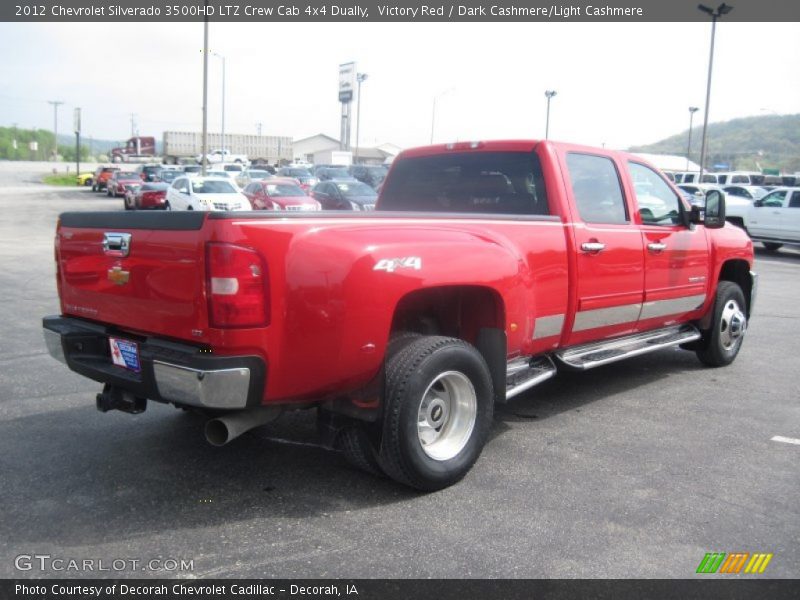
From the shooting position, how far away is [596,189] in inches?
212

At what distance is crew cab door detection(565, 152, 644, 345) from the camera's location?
502 centimetres

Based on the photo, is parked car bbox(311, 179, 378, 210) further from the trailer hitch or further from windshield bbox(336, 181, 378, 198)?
Answer: the trailer hitch

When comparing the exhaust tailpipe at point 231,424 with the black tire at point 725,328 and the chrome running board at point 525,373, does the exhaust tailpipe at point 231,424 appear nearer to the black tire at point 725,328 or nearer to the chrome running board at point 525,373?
the chrome running board at point 525,373

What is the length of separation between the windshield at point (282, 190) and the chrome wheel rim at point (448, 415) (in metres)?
21.0

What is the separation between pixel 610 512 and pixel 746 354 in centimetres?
468

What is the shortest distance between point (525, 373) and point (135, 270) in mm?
2503

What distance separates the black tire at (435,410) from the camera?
371 cm

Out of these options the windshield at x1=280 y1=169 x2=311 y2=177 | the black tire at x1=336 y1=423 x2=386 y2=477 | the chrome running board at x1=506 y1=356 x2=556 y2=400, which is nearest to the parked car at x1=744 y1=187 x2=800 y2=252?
the chrome running board at x1=506 y1=356 x2=556 y2=400

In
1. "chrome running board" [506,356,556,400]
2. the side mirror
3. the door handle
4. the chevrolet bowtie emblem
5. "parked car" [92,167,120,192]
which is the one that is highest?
"parked car" [92,167,120,192]

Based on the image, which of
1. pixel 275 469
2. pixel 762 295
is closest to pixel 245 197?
pixel 762 295

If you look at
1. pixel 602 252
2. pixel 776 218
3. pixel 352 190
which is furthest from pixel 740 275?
pixel 352 190

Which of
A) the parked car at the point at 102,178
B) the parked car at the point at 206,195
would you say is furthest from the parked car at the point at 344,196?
the parked car at the point at 102,178

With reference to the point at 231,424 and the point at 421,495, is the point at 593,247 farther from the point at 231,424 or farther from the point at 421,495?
the point at 231,424

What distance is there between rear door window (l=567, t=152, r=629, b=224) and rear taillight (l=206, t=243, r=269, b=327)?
106 inches
